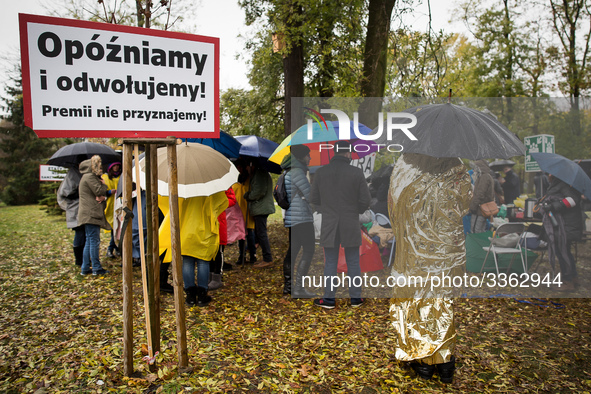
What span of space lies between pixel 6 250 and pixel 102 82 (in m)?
8.76

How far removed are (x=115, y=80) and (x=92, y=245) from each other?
455 cm

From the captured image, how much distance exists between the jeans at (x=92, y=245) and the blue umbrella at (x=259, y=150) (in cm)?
271

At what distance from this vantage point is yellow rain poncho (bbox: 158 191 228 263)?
4906mm

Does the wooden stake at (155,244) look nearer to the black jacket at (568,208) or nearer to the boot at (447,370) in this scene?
the boot at (447,370)

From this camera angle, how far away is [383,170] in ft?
26.8

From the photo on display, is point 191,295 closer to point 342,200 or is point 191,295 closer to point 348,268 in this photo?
point 348,268

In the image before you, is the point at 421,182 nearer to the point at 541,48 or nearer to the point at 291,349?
the point at 291,349

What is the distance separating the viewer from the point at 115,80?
10.5 feet

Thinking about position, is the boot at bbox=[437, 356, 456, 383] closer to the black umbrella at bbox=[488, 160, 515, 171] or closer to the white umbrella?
the white umbrella

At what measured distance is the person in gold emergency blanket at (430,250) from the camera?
11.3 ft

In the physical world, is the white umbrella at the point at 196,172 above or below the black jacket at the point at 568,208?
above

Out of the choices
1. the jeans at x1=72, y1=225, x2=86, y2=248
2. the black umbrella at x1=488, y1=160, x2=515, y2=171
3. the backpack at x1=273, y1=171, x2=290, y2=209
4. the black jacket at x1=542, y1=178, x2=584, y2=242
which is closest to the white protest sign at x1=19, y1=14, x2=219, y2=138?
the backpack at x1=273, y1=171, x2=290, y2=209

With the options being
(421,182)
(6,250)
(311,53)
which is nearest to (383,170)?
(311,53)

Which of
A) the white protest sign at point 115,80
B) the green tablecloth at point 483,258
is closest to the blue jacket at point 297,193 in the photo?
the white protest sign at point 115,80
